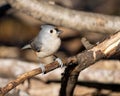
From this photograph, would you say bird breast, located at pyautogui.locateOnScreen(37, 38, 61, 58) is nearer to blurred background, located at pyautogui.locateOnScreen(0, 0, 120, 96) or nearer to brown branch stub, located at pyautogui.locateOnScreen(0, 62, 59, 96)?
brown branch stub, located at pyautogui.locateOnScreen(0, 62, 59, 96)

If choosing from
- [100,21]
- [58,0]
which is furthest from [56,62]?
[58,0]

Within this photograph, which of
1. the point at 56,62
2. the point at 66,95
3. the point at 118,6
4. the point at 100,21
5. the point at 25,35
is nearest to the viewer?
the point at 56,62

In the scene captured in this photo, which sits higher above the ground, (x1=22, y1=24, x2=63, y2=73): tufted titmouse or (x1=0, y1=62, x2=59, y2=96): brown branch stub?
(x1=22, y1=24, x2=63, y2=73): tufted titmouse

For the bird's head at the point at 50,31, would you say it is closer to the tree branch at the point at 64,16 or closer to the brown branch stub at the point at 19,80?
the brown branch stub at the point at 19,80

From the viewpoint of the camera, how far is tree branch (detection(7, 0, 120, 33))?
3232 millimetres

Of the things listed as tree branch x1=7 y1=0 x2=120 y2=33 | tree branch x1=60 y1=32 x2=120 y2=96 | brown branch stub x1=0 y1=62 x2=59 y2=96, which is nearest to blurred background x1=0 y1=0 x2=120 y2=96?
tree branch x1=7 y1=0 x2=120 y2=33

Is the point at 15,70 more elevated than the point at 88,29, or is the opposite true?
the point at 88,29

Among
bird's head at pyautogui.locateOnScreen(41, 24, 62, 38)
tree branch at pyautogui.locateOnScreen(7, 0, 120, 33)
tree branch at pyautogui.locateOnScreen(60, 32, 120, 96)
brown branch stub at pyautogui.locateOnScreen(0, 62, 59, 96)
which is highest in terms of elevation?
tree branch at pyautogui.locateOnScreen(7, 0, 120, 33)

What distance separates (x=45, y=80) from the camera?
3.49 meters

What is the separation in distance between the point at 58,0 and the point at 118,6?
0.70 meters

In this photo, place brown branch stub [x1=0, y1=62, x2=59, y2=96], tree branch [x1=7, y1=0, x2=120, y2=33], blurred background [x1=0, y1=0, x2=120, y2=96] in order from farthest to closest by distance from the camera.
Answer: blurred background [x1=0, y1=0, x2=120, y2=96] < tree branch [x1=7, y1=0, x2=120, y2=33] < brown branch stub [x1=0, y1=62, x2=59, y2=96]

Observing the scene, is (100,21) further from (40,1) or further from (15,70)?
(15,70)

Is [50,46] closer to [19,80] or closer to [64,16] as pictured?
[19,80]

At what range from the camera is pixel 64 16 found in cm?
332
